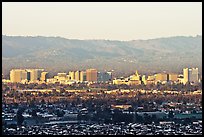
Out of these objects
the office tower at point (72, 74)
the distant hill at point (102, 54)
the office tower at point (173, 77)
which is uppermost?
the distant hill at point (102, 54)

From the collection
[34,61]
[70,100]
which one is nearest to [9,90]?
[70,100]

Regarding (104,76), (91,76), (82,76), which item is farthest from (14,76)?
(104,76)

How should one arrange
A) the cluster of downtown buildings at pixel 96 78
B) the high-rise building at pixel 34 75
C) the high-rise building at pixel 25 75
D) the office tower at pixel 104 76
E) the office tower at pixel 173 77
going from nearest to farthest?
the high-rise building at pixel 25 75 → the cluster of downtown buildings at pixel 96 78 → the high-rise building at pixel 34 75 → the office tower at pixel 173 77 → the office tower at pixel 104 76

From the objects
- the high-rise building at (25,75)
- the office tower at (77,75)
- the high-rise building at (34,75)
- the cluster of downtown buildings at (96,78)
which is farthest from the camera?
the office tower at (77,75)

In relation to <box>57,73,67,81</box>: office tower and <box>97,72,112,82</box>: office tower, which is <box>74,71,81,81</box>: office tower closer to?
<box>57,73,67,81</box>: office tower

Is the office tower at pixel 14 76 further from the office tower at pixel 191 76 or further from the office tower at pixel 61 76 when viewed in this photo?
the office tower at pixel 191 76

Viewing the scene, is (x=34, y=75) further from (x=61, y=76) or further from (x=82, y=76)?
(x=82, y=76)

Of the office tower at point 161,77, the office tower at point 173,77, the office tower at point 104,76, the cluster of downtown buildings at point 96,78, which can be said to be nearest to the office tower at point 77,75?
the cluster of downtown buildings at point 96,78
